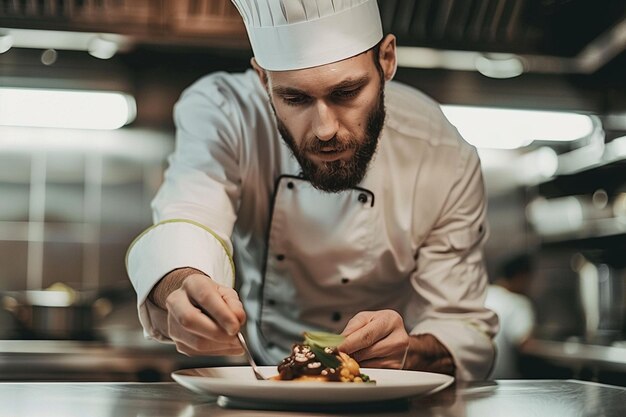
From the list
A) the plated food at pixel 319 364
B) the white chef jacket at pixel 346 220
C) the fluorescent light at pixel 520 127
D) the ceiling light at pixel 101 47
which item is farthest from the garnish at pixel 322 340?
the fluorescent light at pixel 520 127

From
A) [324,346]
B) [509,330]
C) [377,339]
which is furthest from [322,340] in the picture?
[509,330]

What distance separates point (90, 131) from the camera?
4.51 meters

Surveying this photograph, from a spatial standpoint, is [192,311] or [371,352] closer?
[192,311]

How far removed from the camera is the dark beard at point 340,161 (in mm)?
1600

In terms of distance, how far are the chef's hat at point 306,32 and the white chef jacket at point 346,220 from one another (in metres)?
0.34

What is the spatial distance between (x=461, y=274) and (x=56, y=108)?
2937 millimetres

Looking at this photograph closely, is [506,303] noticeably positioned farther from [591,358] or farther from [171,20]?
[171,20]

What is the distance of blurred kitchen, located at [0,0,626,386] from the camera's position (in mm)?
3455

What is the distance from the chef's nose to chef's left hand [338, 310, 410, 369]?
347 millimetres

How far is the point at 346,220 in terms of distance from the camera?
6.56ft

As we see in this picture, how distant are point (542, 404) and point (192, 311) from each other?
1.67 ft

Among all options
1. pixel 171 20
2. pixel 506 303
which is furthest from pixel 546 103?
pixel 171 20

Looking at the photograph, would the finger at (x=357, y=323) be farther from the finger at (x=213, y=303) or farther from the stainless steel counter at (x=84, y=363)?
the stainless steel counter at (x=84, y=363)

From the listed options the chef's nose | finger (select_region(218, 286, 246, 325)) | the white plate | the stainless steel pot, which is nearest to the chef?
the chef's nose
